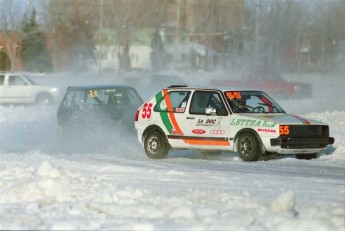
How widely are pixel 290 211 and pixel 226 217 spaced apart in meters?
0.68

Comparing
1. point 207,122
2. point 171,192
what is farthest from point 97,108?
point 171,192

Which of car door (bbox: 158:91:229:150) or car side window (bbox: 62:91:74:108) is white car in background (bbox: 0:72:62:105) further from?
car door (bbox: 158:91:229:150)

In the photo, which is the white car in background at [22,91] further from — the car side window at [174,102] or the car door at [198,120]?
the car door at [198,120]

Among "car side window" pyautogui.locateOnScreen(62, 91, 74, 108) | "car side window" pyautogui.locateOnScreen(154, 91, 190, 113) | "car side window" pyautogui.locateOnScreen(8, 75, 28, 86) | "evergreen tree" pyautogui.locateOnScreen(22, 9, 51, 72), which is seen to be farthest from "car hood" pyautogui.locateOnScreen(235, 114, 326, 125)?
"evergreen tree" pyautogui.locateOnScreen(22, 9, 51, 72)

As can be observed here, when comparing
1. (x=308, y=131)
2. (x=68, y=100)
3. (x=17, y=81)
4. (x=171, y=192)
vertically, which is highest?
(x=17, y=81)

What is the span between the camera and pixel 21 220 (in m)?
9.90

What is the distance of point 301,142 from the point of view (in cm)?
1698

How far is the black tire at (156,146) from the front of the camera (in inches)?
721

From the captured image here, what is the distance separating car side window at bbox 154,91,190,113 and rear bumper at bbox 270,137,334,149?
2.26 m

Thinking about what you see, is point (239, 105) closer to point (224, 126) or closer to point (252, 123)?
point (224, 126)

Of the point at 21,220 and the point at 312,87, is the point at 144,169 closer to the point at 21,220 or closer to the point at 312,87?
the point at 21,220

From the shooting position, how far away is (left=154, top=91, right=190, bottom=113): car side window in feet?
59.7

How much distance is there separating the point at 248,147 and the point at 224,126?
2.07ft

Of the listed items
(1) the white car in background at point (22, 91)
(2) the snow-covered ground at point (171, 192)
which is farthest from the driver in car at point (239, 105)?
(1) the white car in background at point (22, 91)
